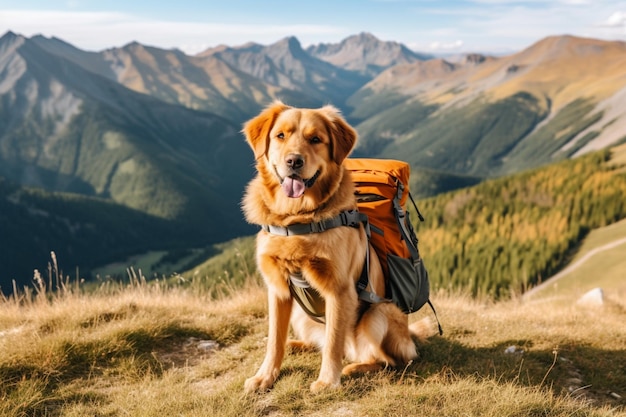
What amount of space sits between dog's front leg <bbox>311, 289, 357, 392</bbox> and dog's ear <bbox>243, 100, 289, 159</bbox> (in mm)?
1784

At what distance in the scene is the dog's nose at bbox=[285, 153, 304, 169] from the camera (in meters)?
4.68

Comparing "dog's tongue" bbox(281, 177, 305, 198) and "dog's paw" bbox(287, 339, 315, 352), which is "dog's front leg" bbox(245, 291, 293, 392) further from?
"dog's tongue" bbox(281, 177, 305, 198)

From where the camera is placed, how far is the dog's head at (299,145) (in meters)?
4.79

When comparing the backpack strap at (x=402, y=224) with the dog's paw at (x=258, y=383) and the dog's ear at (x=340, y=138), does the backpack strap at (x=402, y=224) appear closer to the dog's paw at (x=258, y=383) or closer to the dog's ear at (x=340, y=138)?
the dog's ear at (x=340, y=138)

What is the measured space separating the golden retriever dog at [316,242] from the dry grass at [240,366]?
13.5 inches

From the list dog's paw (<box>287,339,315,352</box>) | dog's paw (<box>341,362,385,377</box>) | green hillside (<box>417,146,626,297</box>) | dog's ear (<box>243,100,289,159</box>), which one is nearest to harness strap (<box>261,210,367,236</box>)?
dog's ear (<box>243,100,289,159</box>)

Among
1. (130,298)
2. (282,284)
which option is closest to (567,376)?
(282,284)

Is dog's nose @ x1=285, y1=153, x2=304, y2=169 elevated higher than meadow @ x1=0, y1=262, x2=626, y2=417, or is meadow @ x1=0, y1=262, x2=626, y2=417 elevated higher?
dog's nose @ x1=285, y1=153, x2=304, y2=169

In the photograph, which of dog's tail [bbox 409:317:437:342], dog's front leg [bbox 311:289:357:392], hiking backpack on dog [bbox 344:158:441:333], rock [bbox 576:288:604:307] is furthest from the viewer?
rock [bbox 576:288:604:307]

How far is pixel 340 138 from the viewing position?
5.15 m

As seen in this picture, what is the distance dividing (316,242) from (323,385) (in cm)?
149

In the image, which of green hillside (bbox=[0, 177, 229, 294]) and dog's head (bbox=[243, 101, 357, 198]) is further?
green hillside (bbox=[0, 177, 229, 294])

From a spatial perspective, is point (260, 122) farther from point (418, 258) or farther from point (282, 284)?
point (418, 258)

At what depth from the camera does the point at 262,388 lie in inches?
196
